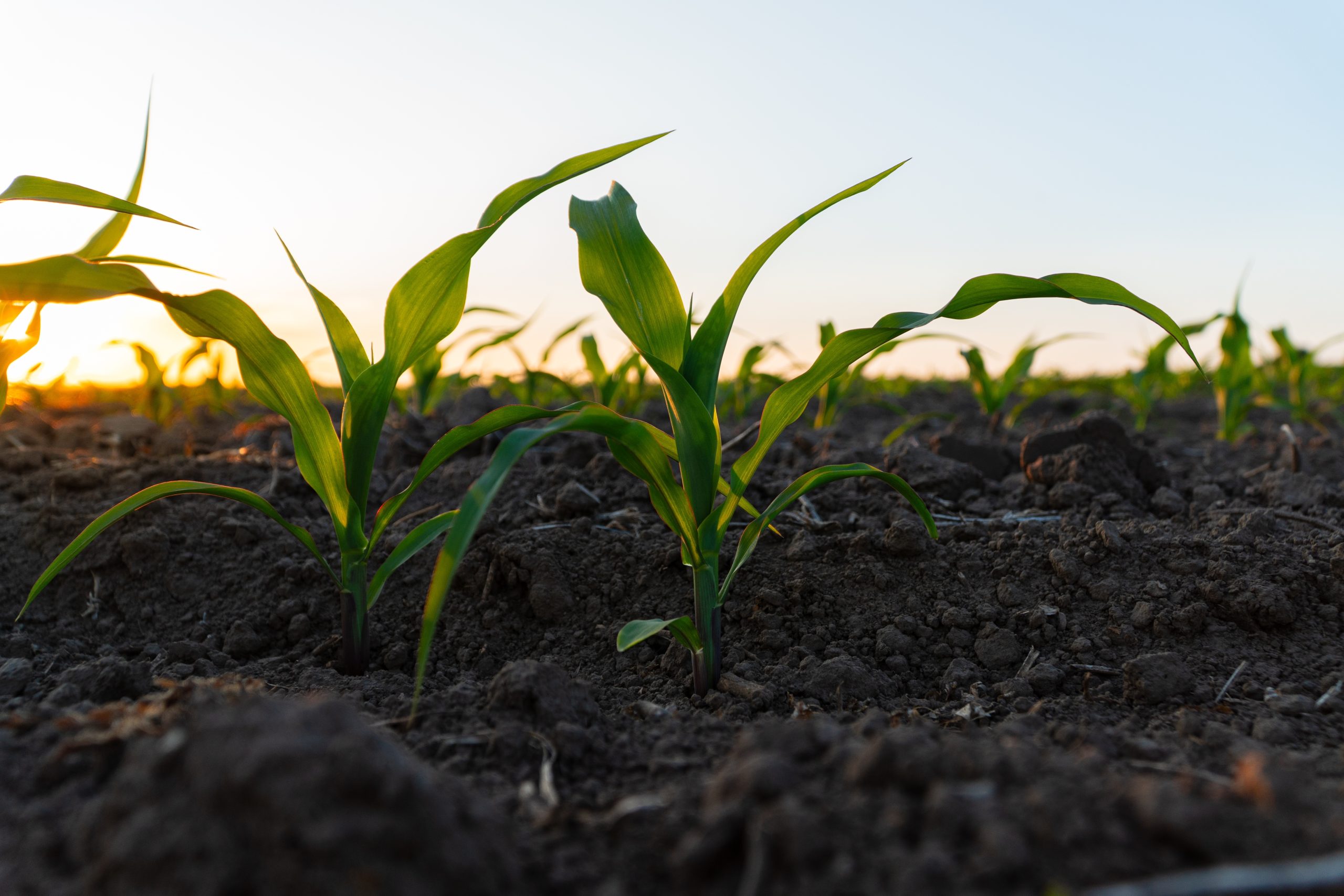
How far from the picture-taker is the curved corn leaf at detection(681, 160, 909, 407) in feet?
4.71

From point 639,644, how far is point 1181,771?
3.31 feet

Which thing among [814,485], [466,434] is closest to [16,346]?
[466,434]

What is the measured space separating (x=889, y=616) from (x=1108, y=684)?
16.6 inches

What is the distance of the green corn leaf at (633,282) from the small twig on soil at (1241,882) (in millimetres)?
999

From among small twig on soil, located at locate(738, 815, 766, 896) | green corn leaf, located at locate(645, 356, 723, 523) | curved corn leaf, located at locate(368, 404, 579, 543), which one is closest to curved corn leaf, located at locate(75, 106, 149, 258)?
curved corn leaf, located at locate(368, 404, 579, 543)

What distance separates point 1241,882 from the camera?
2.27 ft

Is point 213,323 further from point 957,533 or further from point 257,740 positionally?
point 957,533

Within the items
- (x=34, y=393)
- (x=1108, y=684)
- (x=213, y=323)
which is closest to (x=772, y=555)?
(x=1108, y=684)

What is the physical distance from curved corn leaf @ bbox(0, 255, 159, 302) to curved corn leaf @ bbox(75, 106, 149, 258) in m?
0.36

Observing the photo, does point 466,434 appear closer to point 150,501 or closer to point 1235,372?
point 150,501

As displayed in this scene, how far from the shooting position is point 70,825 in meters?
0.92

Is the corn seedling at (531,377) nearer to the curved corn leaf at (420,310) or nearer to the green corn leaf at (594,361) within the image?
the green corn leaf at (594,361)

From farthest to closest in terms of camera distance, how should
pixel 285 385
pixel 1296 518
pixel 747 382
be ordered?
1. pixel 747 382
2. pixel 1296 518
3. pixel 285 385

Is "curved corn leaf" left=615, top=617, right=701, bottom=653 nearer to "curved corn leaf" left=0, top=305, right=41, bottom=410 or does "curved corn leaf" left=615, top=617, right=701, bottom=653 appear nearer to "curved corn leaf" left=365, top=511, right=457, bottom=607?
"curved corn leaf" left=365, top=511, right=457, bottom=607
